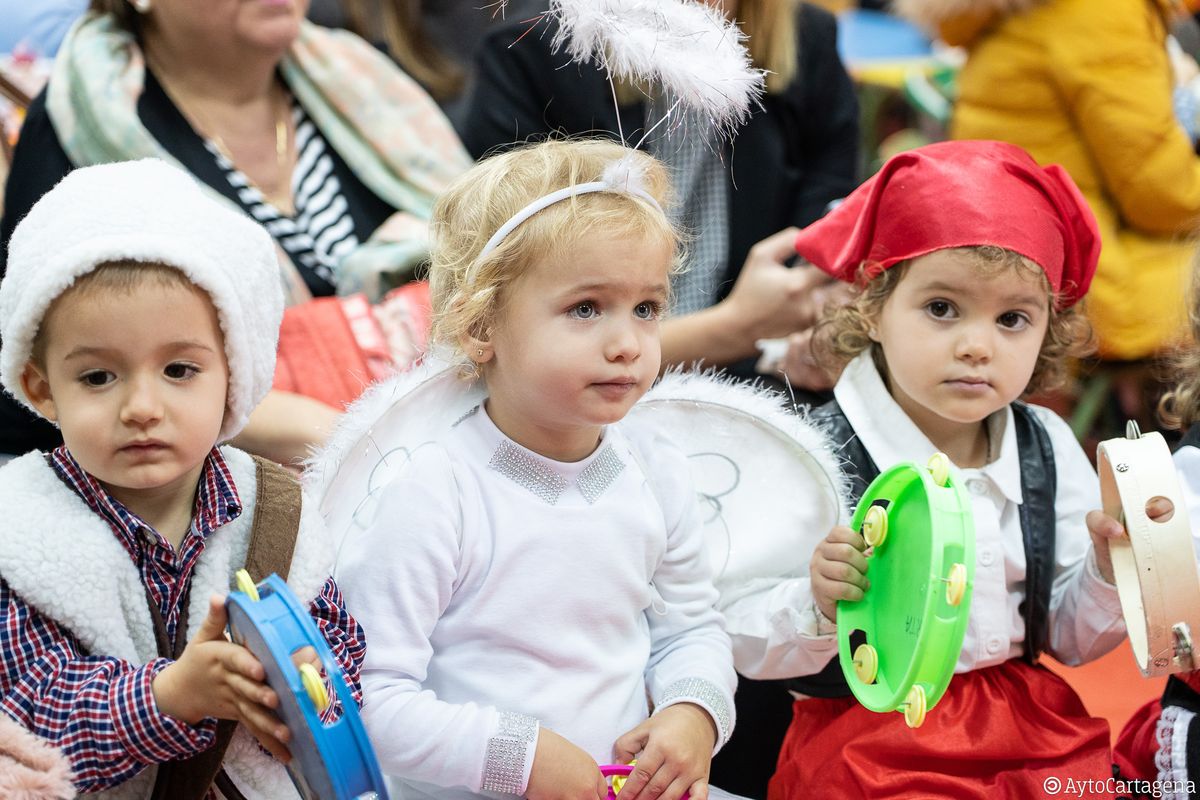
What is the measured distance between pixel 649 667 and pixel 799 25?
1294mm

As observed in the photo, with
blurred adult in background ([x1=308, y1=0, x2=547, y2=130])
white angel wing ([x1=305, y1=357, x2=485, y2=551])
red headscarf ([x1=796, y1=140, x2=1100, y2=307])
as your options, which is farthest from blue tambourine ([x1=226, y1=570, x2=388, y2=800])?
blurred adult in background ([x1=308, y1=0, x2=547, y2=130])

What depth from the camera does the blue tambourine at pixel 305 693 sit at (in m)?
0.95

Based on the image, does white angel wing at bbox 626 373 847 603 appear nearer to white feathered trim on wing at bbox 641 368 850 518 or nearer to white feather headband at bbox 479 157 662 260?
white feathered trim on wing at bbox 641 368 850 518

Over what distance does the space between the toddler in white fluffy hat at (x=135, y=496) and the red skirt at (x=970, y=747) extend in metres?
0.56

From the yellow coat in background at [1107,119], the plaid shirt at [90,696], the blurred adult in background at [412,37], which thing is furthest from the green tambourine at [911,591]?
the blurred adult in background at [412,37]

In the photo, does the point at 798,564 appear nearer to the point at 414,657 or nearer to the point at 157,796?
the point at 414,657

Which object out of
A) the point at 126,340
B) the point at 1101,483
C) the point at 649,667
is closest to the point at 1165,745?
the point at 1101,483

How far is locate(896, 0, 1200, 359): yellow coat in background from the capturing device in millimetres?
2408

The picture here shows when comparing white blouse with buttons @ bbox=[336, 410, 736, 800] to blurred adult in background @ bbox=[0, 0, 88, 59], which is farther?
blurred adult in background @ bbox=[0, 0, 88, 59]

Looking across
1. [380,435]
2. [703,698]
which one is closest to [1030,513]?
[703,698]

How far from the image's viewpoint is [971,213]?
141 centimetres

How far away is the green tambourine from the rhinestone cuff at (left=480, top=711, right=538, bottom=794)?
1.06 feet

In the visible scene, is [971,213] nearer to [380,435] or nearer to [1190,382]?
[1190,382]

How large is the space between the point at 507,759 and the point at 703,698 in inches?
8.7
